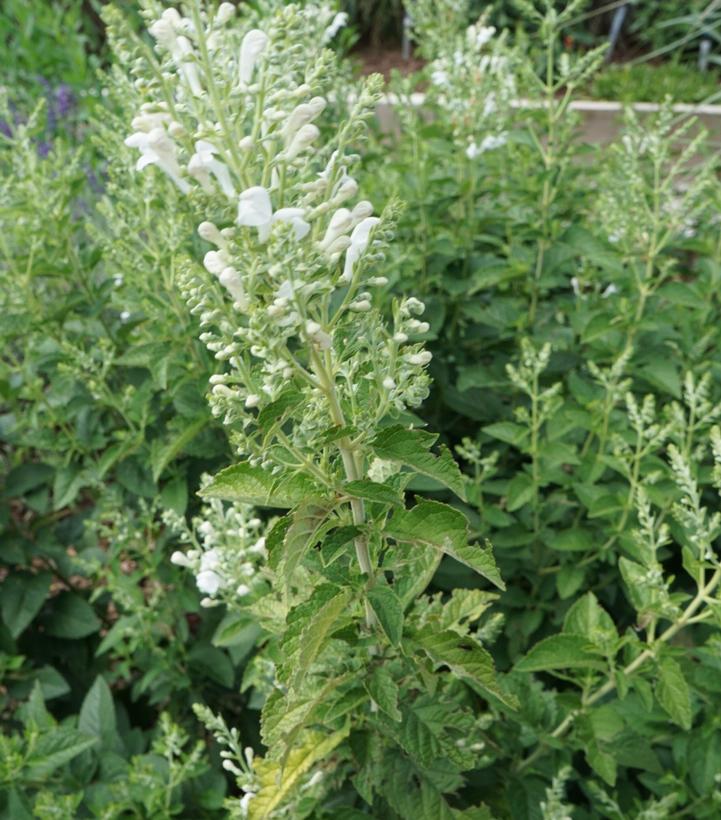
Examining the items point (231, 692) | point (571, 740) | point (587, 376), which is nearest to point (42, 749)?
point (231, 692)

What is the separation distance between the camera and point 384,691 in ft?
4.21

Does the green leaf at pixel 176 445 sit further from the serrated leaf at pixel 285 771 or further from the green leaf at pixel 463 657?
the green leaf at pixel 463 657

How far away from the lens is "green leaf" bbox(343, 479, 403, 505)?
1.12 meters

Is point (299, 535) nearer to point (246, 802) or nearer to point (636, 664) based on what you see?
point (246, 802)

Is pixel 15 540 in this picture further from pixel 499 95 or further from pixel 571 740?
pixel 499 95

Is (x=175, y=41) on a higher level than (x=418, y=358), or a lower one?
higher

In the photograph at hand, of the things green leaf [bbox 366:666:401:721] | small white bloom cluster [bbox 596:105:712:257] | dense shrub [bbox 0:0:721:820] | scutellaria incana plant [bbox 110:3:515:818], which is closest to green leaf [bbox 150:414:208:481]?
dense shrub [bbox 0:0:721:820]

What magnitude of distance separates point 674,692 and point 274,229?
107cm

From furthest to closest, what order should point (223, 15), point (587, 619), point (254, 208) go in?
point (587, 619) < point (223, 15) < point (254, 208)

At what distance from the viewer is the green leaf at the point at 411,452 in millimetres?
1127

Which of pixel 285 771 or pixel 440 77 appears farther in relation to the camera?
pixel 440 77

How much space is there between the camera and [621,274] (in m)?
2.40

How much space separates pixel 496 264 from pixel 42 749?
176 cm

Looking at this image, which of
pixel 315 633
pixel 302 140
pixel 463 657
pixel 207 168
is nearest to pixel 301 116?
pixel 302 140
